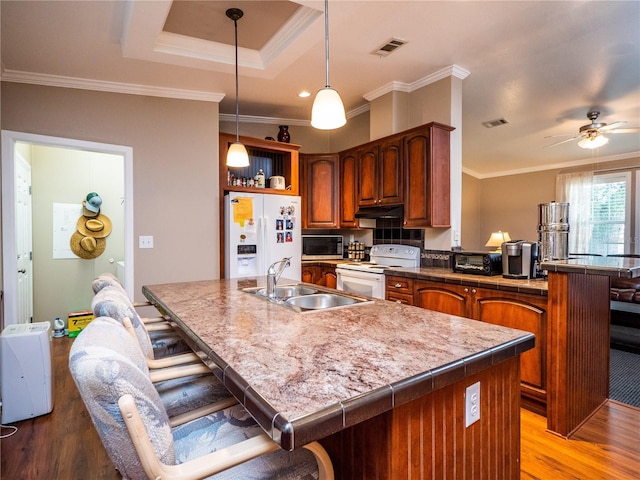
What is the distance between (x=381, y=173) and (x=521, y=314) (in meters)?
1.94

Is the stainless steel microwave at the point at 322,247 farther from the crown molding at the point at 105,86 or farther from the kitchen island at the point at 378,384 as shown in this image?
the kitchen island at the point at 378,384

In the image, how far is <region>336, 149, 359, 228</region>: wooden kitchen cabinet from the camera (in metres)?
4.11

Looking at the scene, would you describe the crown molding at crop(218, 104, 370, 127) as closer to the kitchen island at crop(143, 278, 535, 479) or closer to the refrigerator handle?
the refrigerator handle

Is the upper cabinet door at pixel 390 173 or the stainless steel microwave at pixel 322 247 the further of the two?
the stainless steel microwave at pixel 322 247

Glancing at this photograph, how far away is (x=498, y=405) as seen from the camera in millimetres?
1184

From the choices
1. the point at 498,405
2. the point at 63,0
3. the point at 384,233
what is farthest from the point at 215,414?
the point at 384,233

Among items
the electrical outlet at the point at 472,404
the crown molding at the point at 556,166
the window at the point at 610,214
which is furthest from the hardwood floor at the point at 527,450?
the crown molding at the point at 556,166

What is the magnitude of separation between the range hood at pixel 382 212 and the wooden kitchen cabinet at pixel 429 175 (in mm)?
178

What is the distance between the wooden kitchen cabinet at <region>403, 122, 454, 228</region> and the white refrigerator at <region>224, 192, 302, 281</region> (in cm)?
137

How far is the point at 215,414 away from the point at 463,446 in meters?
0.81

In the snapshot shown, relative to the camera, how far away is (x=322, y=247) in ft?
15.3

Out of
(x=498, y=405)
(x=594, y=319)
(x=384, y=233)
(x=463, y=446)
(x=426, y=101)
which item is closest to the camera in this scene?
(x=463, y=446)

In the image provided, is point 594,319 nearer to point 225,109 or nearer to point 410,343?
point 410,343

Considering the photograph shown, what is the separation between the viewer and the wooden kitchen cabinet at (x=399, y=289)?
10.2ft
